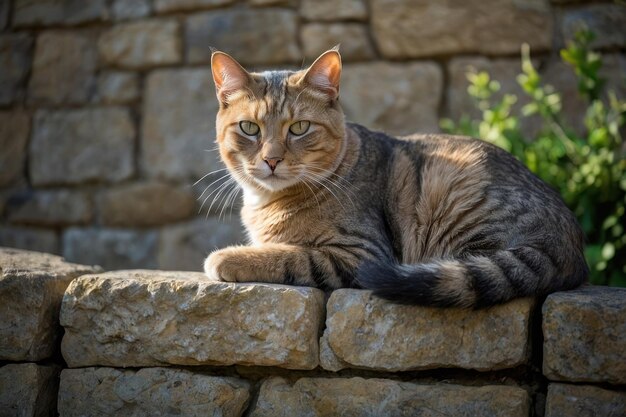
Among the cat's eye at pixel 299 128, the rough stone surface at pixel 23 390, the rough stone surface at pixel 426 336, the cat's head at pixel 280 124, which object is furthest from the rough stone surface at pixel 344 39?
the rough stone surface at pixel 23 390

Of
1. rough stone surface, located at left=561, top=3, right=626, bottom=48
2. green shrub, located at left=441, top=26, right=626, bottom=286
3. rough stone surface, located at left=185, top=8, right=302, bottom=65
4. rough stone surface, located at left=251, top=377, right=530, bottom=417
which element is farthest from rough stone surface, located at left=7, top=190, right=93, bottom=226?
rough stone surface, located at left=561, top=3, right=626, bottom=48

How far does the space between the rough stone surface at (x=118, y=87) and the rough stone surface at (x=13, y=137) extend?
2.39 feet

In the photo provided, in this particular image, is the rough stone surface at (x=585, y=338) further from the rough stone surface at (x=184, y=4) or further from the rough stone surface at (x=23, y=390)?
the rough stone surface at (x=184, y=4)

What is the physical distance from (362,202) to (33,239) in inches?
141

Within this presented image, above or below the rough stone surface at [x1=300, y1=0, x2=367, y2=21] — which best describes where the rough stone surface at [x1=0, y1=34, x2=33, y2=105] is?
below

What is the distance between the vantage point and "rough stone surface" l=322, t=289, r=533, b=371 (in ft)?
8.17

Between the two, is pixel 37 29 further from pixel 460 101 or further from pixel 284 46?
pixel 460 101

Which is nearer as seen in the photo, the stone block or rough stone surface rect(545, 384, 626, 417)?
rough stone surface rect(545, 384, 626, 417)

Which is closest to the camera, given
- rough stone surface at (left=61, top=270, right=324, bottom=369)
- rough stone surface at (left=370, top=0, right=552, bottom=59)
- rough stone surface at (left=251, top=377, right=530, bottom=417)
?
rough stone surface at (left=251, top=377, right=530, bottom=417)

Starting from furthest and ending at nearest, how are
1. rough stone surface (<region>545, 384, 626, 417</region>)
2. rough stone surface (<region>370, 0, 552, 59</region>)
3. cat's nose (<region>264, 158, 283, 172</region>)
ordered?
1. rough stone surface (<region>370, 0, 552, 59</region>)
2. cat's nose (<region>264, 158, 283, 172</region>)
3. rough stone surface (<region>545, 384, 626, 417</region>)

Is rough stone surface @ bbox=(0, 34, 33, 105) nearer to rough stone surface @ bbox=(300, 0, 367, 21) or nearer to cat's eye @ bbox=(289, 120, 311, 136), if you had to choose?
rough stone surface @ bbox=(300, 0, 367, 21)

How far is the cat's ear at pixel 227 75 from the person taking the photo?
321 centimetres

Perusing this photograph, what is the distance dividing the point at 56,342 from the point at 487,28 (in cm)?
357

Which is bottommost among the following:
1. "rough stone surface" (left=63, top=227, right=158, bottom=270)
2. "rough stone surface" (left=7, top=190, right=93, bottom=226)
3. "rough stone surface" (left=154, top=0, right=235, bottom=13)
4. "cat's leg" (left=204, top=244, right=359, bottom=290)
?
"rough stone surface" (left=63, top=227, right=158, bottom=270)
